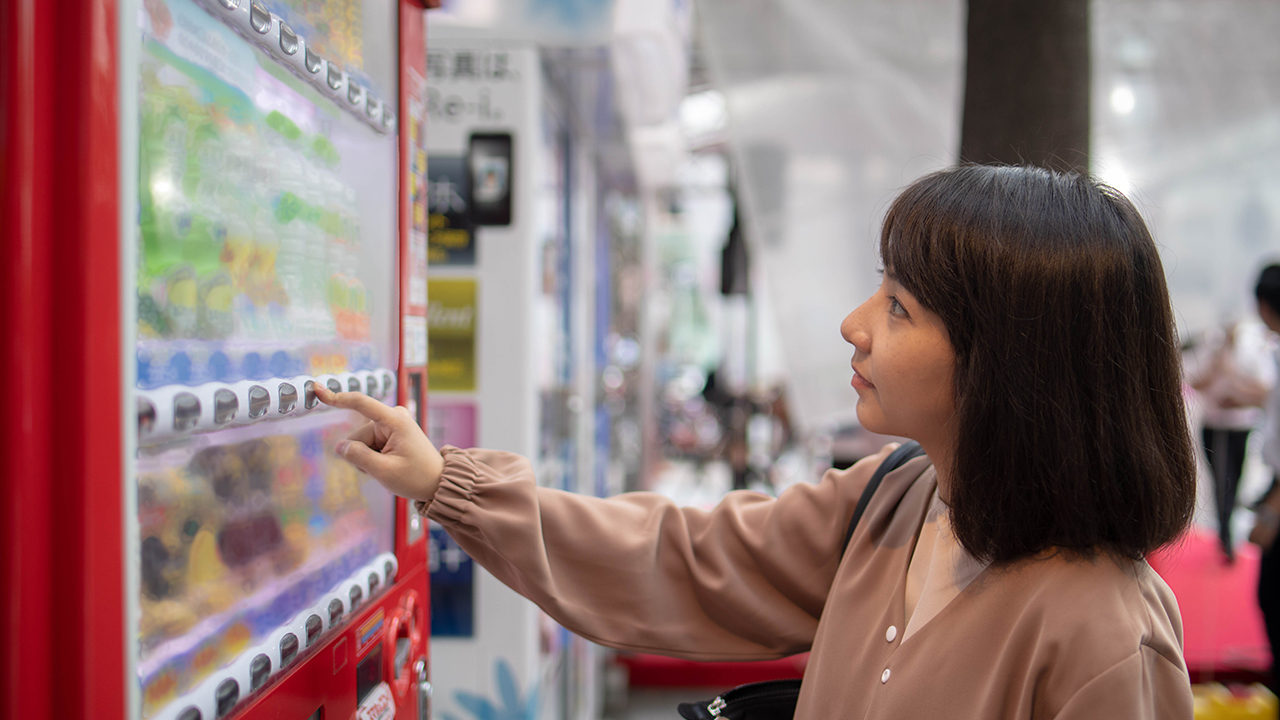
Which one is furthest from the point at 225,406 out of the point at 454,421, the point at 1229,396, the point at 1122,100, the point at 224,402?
the point at 1229,396

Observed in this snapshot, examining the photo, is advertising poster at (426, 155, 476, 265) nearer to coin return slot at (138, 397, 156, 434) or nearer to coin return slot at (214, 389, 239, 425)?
coin return slot at (214, 389, 239, 425)

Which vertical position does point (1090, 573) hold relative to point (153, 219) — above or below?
below

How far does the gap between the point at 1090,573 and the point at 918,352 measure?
286mm

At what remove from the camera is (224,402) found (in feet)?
2.54

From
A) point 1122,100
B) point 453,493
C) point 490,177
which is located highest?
point 1122,100

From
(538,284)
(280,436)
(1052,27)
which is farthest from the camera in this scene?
(538,284)

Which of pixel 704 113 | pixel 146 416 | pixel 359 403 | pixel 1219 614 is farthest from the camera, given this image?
pixel 704 113

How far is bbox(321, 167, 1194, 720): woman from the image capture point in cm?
83

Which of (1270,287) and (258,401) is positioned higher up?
(1270,287)

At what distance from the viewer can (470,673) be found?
2285 mm

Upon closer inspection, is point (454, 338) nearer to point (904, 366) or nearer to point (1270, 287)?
point (904, 366)

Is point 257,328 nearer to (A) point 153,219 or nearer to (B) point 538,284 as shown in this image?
(A) point 153,219

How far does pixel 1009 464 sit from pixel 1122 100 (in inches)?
90.2

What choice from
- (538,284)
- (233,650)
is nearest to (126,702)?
(233,650)
